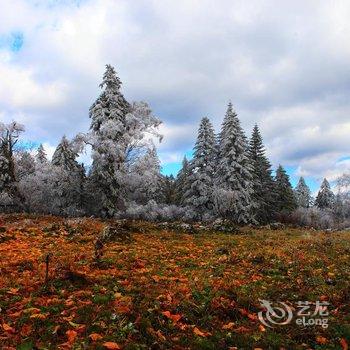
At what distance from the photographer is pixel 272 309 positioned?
10625mm

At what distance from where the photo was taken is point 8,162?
124ft

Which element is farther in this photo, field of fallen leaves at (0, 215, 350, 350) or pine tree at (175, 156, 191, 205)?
pine tree at (175, 156, 191, 205)

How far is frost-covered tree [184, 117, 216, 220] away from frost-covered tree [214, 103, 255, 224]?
3.44 feet

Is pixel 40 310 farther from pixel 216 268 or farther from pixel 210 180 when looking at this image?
pixel 210 180

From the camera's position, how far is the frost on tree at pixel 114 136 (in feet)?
113

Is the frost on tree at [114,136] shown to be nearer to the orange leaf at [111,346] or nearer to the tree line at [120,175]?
the tree line at [120,175]

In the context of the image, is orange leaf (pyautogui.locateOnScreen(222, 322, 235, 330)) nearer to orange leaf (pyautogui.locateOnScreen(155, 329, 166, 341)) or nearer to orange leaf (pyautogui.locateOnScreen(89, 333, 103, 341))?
orange leaf (pyautogui.locateOnScreen(155, 329, 166, 341))

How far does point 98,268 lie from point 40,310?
4222mm

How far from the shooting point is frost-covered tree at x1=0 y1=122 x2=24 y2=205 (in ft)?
122

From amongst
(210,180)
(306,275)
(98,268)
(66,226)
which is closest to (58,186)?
(66,226)

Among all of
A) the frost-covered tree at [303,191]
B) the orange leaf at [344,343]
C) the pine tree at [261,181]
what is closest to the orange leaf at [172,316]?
the orange leaf at [344,343]

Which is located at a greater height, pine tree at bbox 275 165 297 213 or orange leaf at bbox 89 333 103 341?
pine tree at bbox 275 165 297 213
